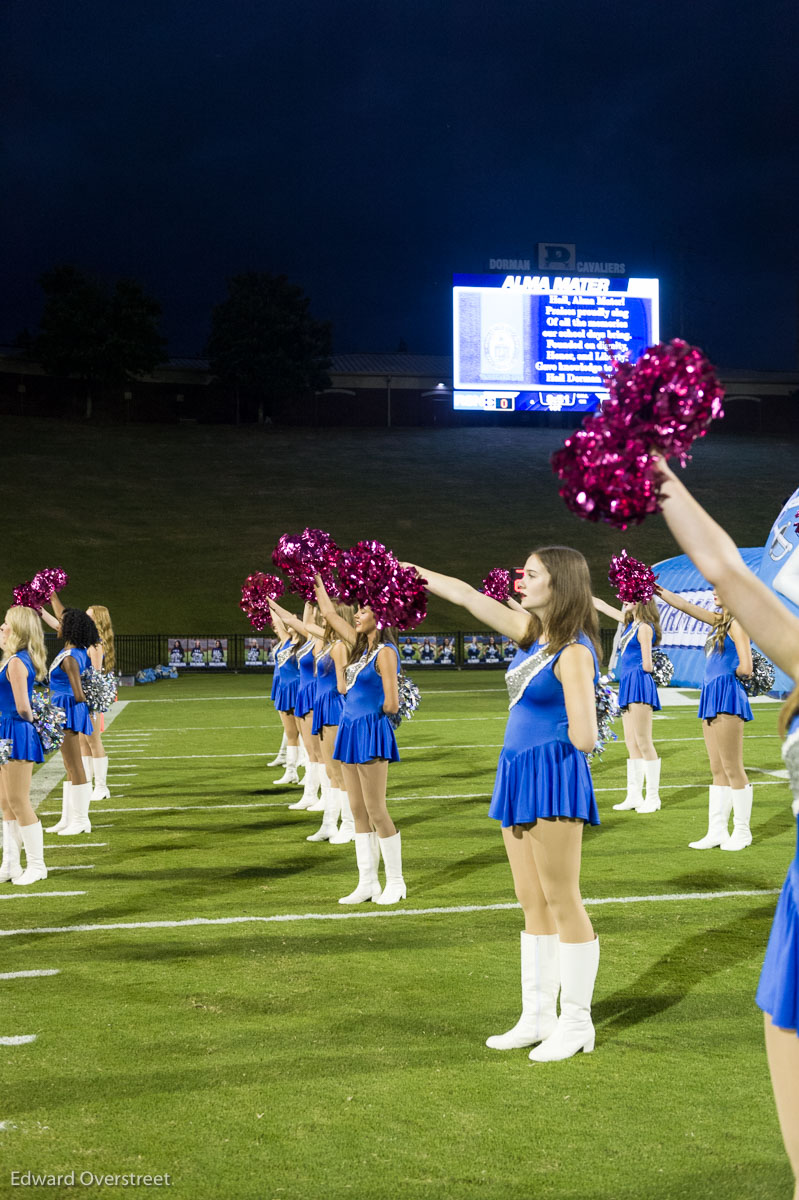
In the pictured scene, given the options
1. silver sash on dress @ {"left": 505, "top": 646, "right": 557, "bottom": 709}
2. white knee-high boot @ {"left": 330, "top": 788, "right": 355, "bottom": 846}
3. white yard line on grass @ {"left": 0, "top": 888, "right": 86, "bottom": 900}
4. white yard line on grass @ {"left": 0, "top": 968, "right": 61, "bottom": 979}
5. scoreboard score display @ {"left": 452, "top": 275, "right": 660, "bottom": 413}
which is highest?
scoreboard score display @ {"left": 452, "top": 275, "right": 660, "bottom": 413}

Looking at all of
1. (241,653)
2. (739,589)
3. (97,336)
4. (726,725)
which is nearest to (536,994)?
(739,589)

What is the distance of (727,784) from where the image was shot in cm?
818

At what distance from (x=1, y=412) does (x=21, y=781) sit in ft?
176

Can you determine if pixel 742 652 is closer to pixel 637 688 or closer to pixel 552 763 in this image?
pixel 637 688

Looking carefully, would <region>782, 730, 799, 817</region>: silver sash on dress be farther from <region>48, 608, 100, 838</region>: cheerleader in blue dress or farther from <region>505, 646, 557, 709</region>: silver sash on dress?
<region>48, 608, 100, 838</region>: cheerleader in blue dress

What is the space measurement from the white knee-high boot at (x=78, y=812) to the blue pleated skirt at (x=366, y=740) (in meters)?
3.33

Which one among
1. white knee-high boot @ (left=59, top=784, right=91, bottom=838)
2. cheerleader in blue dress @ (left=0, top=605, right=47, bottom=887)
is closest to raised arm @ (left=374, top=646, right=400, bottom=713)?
cheerleader in blue dress @ (left=0, top=605, right=47, bottom=887)

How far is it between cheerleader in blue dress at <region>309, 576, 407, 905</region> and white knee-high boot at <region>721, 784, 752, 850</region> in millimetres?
2607

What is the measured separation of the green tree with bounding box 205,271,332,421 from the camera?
60.6 m

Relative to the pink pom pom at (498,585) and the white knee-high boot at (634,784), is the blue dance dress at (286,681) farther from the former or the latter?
the pink pom pom at (498,585)

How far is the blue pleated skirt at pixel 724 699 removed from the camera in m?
7.98

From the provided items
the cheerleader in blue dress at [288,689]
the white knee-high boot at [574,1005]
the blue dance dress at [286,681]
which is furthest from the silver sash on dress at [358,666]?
the blue dance dress at [286,681]

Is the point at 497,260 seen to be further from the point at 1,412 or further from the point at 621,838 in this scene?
the point at 621,838

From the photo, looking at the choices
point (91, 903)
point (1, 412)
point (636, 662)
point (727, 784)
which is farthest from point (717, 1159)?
point (1, 412)
